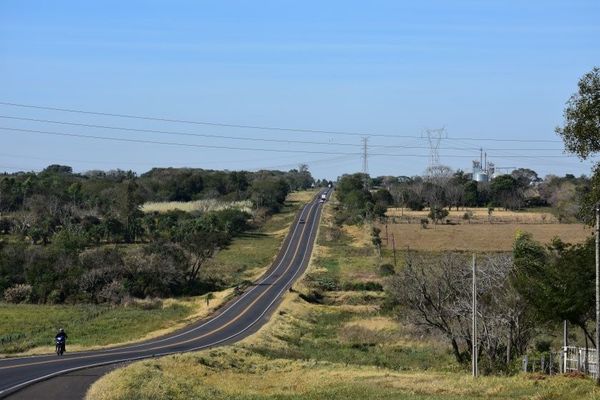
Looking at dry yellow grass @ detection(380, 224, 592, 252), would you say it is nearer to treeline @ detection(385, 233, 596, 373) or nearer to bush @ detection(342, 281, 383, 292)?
bush @ detection(342, 281, 383, 292)

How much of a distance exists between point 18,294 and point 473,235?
6057cm

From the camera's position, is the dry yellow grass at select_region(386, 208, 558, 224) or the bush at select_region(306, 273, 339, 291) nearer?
the bush at select_region(306, 273, 339, 291)

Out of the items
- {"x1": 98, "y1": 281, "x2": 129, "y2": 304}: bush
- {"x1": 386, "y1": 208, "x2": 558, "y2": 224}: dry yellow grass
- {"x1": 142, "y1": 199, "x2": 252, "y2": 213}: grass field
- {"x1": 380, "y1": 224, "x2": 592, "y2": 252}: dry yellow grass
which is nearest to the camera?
{"x1": 98, "y1": 281, "x2": 129, "y2": 304}: bush

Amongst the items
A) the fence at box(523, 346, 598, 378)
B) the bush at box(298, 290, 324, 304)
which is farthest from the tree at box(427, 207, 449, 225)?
the fence at box(523, 346, 598, 378)

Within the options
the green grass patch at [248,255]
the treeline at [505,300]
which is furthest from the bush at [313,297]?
the treeline at [505,300]

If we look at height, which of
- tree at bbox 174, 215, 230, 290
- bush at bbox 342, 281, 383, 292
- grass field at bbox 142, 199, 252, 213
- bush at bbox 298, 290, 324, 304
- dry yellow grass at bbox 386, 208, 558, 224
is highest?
grass field at bbox 142, 199, 252, 213

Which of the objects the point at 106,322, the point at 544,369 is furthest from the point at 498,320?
the point at 106,322

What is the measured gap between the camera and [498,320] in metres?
46.5

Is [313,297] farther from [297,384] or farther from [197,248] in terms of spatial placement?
[297,384]

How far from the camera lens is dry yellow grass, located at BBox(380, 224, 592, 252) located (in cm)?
10424

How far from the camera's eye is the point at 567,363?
41438 millimetres

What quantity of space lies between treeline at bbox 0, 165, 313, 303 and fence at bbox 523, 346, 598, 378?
45.5 meters

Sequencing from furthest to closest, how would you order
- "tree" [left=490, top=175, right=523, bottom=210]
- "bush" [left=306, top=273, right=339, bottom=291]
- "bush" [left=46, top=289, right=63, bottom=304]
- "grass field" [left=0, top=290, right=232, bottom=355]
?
"tree" [left=490, top=175, right=523, bottom=210]
"bush" [left=306, top=273, right=339, bottom=291]
"bush" [left=46, top=289, right=63, bottom=304]
"grass field" [left=0, top=290, right=232, bottom=355]

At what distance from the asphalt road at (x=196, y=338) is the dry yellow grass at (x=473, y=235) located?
1415 centimetres
